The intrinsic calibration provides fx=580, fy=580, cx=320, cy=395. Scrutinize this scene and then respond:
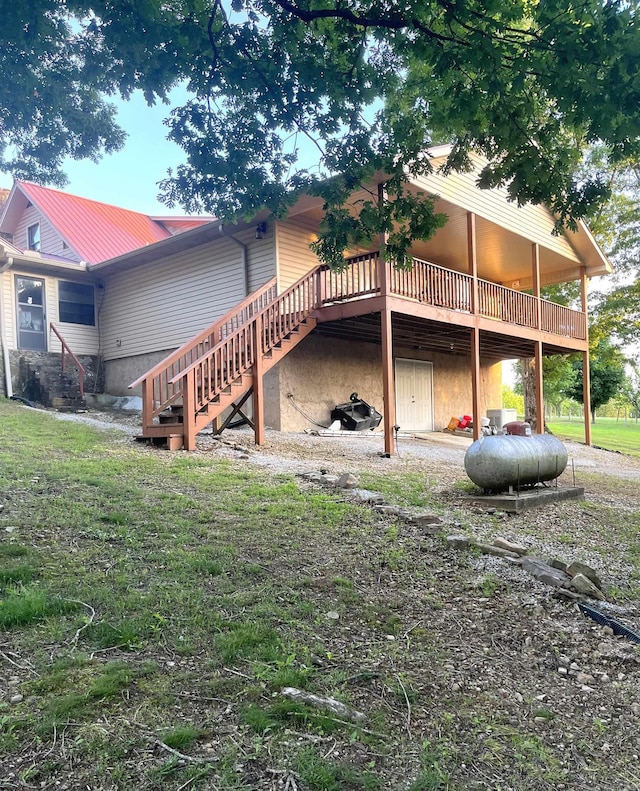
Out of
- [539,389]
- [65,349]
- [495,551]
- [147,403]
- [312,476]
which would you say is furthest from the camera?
[65,349]

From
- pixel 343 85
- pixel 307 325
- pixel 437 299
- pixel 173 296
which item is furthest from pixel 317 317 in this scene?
pixel 343 85

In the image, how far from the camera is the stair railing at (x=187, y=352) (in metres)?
9.30

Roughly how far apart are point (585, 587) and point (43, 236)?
18.4 m

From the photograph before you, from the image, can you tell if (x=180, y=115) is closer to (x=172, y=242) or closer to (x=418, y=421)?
(x=172, y=242)

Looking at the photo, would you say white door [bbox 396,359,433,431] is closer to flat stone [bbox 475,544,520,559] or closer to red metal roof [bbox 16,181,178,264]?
red metal roof [bbox 16,181,178,264]

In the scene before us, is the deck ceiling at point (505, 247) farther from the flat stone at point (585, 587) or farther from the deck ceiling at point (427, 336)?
the flat stone at point (585, 587)

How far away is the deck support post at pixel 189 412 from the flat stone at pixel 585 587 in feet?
20.3

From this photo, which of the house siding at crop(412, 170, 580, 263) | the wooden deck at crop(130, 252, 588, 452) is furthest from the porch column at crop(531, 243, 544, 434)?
the house siding at crop(412, 170, 580, 263)

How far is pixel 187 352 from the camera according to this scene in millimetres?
10094

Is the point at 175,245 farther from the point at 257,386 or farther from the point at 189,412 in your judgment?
the point at 189,412

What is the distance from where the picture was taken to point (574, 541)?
17.2 feet

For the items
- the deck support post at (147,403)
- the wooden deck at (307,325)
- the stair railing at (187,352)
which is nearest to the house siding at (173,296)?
the stair railing at (187,352)

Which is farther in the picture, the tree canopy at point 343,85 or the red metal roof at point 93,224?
the red metal roof at point 93,224

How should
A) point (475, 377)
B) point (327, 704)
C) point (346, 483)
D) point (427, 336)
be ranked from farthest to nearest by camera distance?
point (427, 336)
point (475, 377)
point (346, 483)
point (327, 704)
